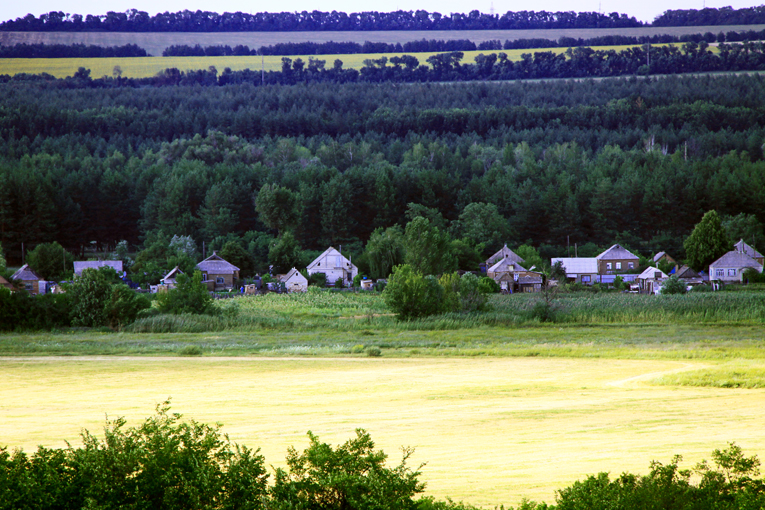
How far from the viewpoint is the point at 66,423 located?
17.6 m

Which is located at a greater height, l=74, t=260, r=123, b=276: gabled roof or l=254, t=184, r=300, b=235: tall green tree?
l=254, t=184, r=300, b=235: tall green tree

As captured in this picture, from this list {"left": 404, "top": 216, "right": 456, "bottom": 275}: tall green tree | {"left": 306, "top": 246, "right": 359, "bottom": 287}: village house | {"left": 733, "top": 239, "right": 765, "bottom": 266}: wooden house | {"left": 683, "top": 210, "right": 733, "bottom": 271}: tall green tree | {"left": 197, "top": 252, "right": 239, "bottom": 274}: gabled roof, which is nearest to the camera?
{"left": 404, "top": 216, "right": 456, "bottom": 275}: tall green tree

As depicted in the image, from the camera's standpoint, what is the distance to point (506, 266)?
59.5 metres

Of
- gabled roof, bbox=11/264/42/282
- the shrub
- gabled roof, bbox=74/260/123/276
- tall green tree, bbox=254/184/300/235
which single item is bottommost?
the shrub

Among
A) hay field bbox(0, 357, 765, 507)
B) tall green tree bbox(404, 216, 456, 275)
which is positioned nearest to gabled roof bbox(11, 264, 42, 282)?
tall green tree bbox(404, 216, 456, 275)

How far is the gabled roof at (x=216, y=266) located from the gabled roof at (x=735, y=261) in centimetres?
3548

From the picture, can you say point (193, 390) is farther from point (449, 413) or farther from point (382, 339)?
point (382, 339)

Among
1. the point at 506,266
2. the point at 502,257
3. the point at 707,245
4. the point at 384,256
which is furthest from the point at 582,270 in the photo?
the point at 384,256

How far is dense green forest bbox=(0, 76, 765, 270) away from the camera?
75062 mm

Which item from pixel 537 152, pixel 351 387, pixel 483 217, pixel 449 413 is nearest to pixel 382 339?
pixel 351 387

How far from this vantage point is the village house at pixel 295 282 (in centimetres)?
5675

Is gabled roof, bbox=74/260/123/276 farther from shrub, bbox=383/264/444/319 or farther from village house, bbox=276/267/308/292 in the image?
shrub, bbox=383/264/444/319

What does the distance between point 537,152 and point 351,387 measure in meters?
92.6

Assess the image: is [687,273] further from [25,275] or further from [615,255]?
[25,275]
